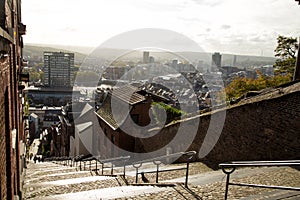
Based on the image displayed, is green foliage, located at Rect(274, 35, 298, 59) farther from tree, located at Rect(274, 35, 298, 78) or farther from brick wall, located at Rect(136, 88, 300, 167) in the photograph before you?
brick wall, located at Rect(136, 88, 300, 167)

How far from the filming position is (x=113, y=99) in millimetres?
20516

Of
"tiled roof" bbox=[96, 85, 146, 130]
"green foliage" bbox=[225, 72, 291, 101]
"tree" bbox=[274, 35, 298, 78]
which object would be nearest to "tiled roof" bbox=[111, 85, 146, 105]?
"tiled roof" bbox=[96, 85, 146, 130]

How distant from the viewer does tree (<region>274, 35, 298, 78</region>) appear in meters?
23.0

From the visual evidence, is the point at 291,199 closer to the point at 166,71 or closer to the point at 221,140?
the point at 221,140

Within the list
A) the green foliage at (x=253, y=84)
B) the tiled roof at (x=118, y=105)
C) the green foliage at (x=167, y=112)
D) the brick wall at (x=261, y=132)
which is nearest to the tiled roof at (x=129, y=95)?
the tiled roof at (x=118, y=105)

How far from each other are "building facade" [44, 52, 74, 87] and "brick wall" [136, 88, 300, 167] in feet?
354

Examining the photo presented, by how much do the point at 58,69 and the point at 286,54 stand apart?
4125 inches

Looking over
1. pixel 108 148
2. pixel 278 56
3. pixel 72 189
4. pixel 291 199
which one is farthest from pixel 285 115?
pixel 278 56

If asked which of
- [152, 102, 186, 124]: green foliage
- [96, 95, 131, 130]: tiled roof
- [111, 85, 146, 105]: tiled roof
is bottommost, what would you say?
[96, 95, 131, 130]: tiled roof

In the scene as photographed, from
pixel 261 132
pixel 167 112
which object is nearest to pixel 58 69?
pixel 167 112

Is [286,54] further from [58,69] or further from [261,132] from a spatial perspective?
[58,69]

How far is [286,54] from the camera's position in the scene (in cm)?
2375

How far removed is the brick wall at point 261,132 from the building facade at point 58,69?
107870 millimetres

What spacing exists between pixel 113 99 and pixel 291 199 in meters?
17.0
